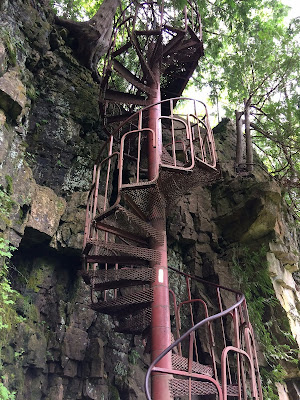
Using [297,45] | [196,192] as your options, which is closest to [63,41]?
[196,192]

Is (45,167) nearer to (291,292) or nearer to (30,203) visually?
(30,203)

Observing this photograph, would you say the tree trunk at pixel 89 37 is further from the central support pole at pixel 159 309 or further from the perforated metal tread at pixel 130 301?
the perforated metal tread at pixel 130 301

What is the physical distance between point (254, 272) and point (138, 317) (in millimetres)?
3152

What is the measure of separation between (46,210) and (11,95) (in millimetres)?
1853

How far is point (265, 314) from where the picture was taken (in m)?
6.38

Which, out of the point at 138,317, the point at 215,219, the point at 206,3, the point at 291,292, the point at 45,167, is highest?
the point at 206,3

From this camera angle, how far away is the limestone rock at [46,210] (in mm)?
5516

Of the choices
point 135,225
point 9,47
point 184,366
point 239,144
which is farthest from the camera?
point 239,144

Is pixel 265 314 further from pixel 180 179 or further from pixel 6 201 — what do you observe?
pixel 6 201

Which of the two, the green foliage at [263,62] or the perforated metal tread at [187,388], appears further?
the green foliage at [263,62]

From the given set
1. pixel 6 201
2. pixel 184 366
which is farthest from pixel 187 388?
pixel 6 201

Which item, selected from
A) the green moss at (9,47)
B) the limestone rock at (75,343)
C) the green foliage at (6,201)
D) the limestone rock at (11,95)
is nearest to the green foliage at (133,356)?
the limestone rock at (75,343)

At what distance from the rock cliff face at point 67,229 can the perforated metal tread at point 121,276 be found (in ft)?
3.97

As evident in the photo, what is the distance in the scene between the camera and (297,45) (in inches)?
388
